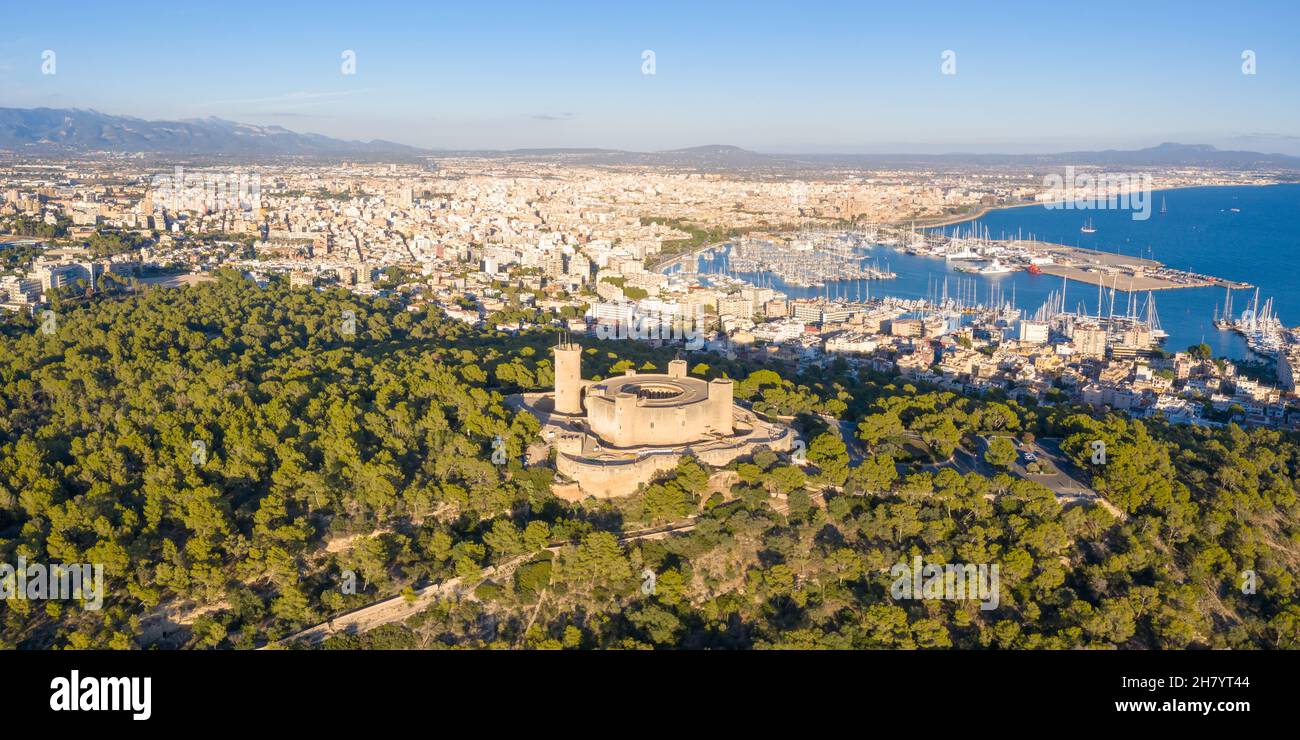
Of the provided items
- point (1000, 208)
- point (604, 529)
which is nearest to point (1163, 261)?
point (1000, 208)

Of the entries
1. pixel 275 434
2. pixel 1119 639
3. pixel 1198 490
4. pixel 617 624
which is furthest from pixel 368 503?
pixel 1198 490

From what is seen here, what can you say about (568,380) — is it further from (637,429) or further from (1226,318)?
(1226,318)

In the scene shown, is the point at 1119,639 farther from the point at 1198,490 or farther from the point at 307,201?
the point at 307,201

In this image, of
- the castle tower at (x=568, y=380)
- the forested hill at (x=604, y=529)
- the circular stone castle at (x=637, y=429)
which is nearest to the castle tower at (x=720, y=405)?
the circular stone castle at (x=637, y=429)

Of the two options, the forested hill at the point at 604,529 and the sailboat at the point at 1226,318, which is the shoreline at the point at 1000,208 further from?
the forested hill at the point at 604,529

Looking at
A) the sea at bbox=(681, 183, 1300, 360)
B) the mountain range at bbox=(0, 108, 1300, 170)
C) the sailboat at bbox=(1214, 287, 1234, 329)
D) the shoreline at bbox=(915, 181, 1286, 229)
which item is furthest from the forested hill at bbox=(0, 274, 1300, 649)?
the mountain range at bbox=(0, 108, 1300, 170)

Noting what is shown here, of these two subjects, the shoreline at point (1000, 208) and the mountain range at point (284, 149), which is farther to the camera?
the mountain range at point (284, 149)
